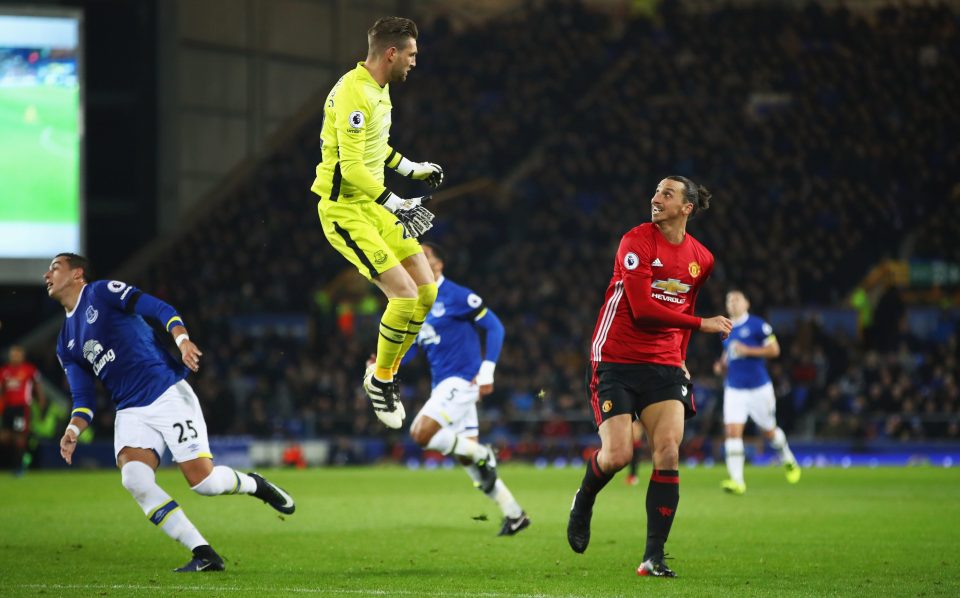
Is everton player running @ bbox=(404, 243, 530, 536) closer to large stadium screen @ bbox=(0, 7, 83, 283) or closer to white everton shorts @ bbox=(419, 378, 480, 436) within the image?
white everton shorts @ bbox=(419, 378, 480, 436)

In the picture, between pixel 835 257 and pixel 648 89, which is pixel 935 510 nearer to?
pixel 835 257

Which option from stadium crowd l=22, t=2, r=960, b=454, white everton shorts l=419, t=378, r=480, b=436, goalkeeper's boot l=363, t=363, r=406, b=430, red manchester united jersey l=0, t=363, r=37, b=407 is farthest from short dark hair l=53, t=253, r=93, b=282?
stadium crowd l=22, t=2, r=960, b=454

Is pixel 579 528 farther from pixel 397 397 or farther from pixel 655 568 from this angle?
pixel 397 397

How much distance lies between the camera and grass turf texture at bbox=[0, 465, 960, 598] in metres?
8.01

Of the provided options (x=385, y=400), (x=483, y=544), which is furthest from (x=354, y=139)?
(x=483, y=544)

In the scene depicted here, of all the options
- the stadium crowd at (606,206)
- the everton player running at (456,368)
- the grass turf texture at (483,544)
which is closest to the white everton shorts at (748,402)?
the grass turf texture at (483,544)

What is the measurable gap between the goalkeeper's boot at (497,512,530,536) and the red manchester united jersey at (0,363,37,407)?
42.8ft

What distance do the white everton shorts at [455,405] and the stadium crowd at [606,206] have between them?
13129mm

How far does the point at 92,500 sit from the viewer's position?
16.3 metres

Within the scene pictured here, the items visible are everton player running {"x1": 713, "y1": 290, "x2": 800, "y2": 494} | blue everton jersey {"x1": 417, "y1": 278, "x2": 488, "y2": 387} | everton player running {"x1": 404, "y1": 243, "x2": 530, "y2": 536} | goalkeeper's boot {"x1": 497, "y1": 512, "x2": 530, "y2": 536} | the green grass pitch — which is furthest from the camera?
the green grass pitch

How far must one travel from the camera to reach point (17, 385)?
22312mm

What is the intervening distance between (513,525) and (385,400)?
3660 mm

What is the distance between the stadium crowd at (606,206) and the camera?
25984 mm

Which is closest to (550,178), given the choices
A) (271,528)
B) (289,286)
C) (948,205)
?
(289,286)
